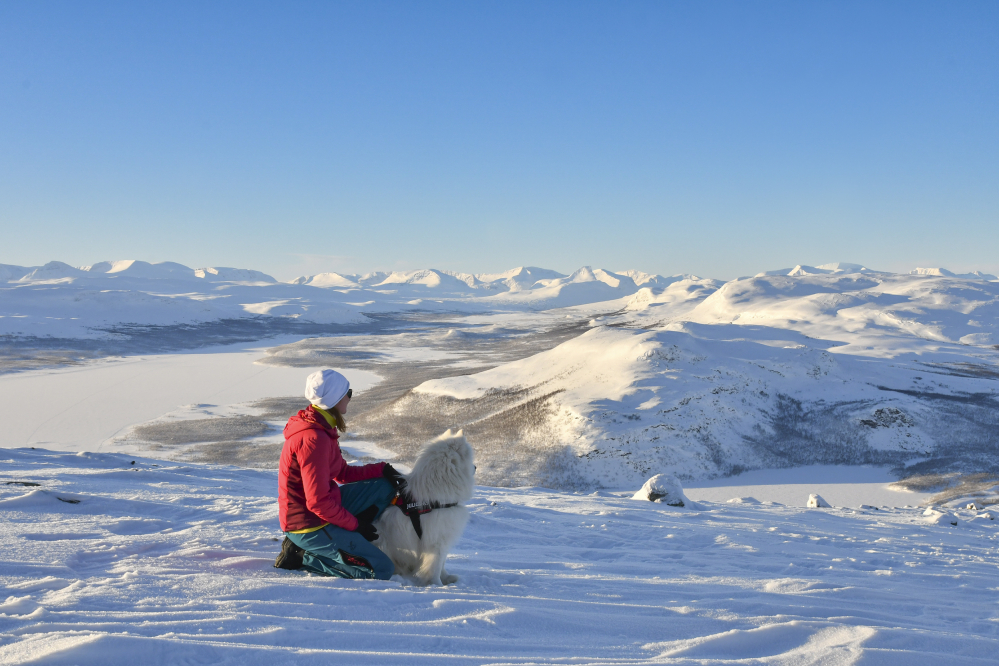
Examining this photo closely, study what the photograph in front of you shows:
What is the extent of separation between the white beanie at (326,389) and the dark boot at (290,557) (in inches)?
51.8

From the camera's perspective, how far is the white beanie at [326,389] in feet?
14.6

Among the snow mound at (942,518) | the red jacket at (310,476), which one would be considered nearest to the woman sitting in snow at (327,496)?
the red jacket at (310,476)

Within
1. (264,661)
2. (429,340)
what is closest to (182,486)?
(264,661)

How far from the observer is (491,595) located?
4480mm

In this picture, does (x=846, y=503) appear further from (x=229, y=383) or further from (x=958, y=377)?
(x=229, y=383)

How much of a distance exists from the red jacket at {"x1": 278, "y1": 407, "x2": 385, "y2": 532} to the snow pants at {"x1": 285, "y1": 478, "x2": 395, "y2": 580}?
0.09 metres

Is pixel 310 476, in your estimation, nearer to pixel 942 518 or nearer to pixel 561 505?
pixel 561 505

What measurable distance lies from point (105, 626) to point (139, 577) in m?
1.15

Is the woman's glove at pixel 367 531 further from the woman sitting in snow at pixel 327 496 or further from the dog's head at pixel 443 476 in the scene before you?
the dog's head at pixel 443 476

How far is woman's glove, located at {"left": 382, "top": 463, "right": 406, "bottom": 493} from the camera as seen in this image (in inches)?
189

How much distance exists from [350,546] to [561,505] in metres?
6.37

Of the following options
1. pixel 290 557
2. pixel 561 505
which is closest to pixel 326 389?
pixel 290 557

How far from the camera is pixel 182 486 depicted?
9.34 metres

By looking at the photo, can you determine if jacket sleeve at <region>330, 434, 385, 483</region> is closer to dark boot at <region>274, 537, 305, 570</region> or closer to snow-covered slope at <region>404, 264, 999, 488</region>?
dark boot at <region>274, 537, 305, 570</region>
